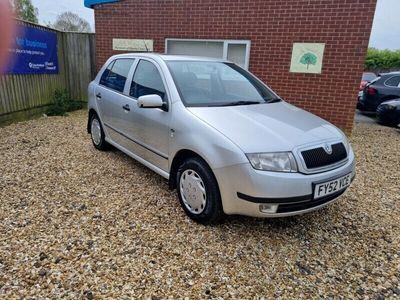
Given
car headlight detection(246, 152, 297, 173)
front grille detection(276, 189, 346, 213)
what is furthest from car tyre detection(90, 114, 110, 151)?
front grille detection(276, 189, 346, 213)

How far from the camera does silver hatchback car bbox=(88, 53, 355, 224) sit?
2.36 metres

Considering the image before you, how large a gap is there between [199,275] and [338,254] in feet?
4.07

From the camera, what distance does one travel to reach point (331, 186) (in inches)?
100

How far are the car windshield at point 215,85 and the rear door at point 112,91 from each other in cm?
93

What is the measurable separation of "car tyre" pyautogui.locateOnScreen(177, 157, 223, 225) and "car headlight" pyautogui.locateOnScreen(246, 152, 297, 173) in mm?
428

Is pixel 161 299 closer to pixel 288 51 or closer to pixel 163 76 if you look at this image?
pixel 163 76

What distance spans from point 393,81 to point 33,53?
10.1 meters

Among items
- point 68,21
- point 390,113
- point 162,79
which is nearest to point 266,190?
point 162,79

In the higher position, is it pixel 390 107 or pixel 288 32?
pixel 288 32

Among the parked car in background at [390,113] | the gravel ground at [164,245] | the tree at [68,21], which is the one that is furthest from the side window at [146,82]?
the tree at [68,21]

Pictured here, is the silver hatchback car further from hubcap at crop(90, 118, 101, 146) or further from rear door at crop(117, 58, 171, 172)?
hubcap at crop(90, 118, 101, 146)

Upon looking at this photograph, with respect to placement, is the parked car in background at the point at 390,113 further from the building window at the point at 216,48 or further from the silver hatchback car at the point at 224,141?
the silver hatchback car at the point at 224,141

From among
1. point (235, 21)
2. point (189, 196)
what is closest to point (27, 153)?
point (189, 196)

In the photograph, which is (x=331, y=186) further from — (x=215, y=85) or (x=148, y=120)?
(x=148, y=120)
